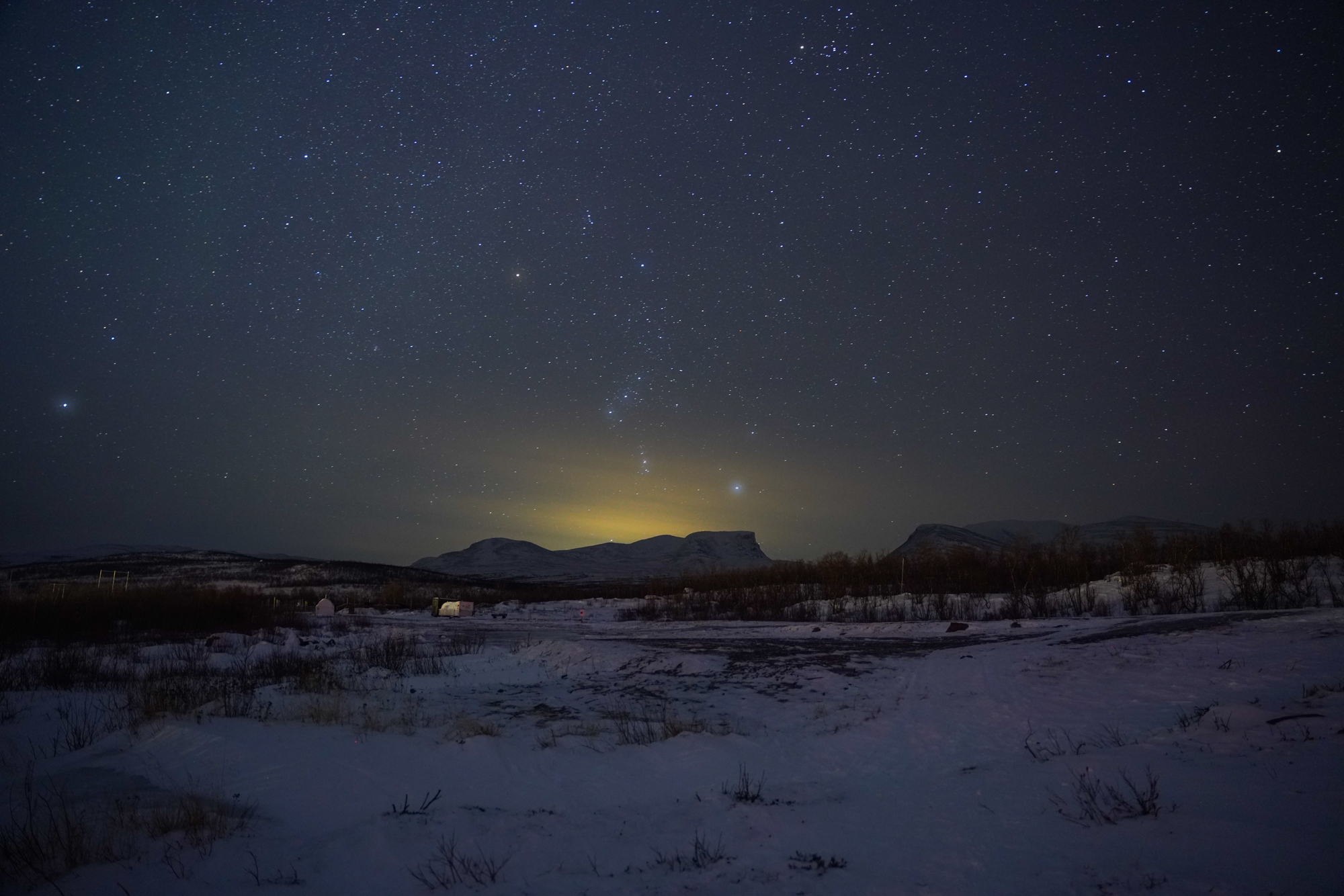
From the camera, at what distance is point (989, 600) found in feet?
69.2

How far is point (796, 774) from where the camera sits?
5.79 metres

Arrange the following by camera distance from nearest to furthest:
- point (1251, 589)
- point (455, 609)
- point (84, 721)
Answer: point (84, 721)
point (1251, 589)
point (455, 609)

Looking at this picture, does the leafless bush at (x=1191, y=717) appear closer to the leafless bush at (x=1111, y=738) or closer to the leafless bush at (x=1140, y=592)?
the leafless bush at (x=1111, y=738)

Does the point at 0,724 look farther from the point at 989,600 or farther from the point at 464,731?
the point at 989,600

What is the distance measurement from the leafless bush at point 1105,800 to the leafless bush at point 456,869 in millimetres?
3387

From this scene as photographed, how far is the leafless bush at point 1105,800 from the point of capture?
3.55 m

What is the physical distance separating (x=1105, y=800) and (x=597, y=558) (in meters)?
175

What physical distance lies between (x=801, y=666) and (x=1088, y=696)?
4.57m

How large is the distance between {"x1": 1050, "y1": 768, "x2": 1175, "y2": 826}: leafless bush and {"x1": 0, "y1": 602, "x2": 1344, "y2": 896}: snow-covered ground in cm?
3

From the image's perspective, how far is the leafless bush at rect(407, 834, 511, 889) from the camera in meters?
3.47

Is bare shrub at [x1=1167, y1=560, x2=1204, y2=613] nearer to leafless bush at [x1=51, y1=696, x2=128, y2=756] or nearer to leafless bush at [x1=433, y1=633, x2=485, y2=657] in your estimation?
leafless bush at [x1=433, y1=633, x2=485, y2=657]

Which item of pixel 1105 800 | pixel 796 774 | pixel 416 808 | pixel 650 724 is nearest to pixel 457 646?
pixel 650 724

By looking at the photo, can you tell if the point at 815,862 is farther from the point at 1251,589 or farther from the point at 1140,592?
the point at 1140,592

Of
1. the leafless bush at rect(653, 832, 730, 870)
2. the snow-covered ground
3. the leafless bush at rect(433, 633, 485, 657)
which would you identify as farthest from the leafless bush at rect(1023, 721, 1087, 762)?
the leafless bush at rect(433, 633, 485, 657)
